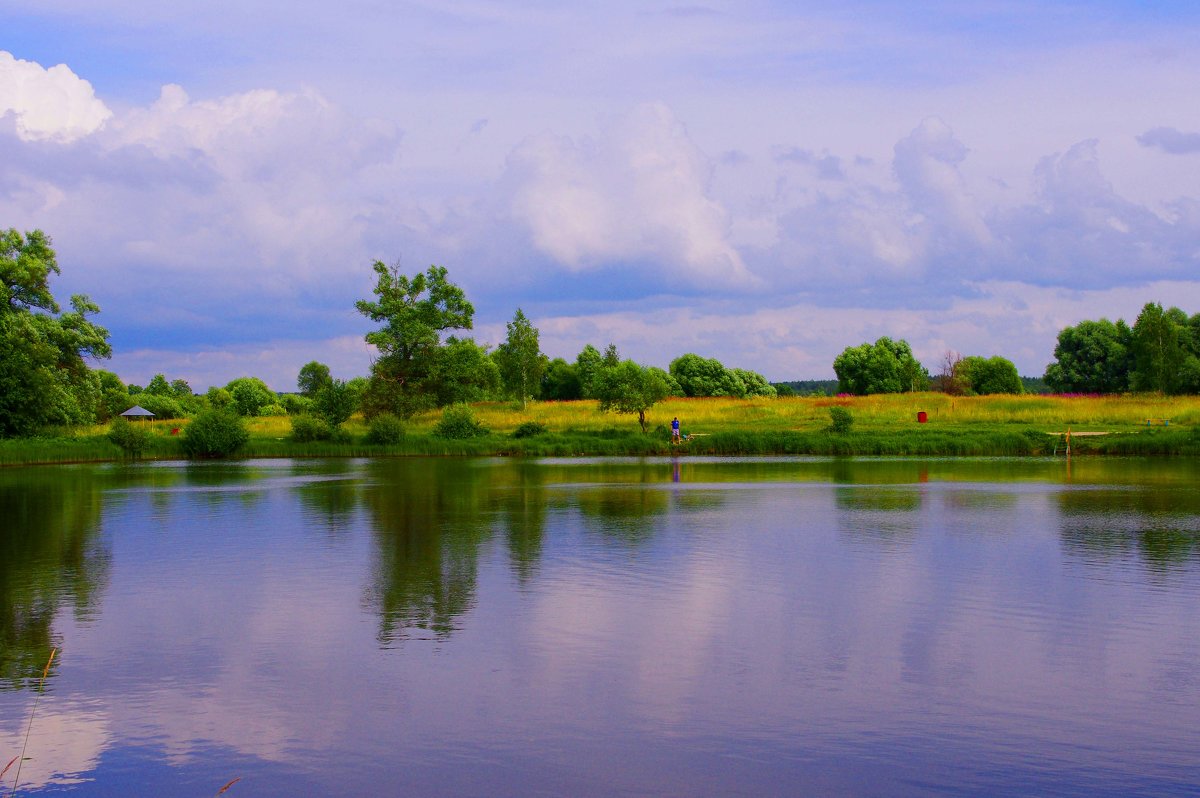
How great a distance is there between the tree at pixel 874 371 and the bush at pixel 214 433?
71.1 m

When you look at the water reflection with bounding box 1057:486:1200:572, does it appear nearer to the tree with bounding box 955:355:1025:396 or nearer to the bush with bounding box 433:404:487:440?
the bush with bounding box 433:404:487:440

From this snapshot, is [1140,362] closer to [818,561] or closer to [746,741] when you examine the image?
[818,561]

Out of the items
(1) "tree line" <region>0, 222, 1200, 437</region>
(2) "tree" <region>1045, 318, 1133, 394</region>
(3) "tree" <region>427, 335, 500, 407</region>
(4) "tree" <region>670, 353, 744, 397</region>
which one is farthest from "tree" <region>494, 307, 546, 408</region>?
(2) "tree" <region>1045, 318, 1133, 394</region>

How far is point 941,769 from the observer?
29.3 feet

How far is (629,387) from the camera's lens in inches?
2235

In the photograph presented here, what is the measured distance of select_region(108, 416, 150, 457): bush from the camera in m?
54.3

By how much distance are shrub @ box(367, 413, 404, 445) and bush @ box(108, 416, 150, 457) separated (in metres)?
11.3

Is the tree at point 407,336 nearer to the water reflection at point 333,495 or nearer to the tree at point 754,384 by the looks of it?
the water reflection at point 333,495

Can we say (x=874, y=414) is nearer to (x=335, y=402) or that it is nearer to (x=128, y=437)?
(x=335, y=402)

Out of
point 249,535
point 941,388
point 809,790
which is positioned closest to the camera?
point 809,790

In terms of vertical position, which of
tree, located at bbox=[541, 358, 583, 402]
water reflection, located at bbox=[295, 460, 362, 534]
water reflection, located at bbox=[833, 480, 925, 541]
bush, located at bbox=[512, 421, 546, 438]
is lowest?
water reflection, located at bbox=[833, 480, 925, 541]

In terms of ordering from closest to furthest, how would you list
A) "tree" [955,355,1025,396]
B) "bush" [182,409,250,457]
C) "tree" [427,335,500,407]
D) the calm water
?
the calm water < "bush" [182,409,250,457] < "tree" [427,335,500,407] < "tree" [955,355,1025,396]

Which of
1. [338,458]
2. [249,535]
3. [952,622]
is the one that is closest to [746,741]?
[952,622]

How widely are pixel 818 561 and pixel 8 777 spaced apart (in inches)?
529
